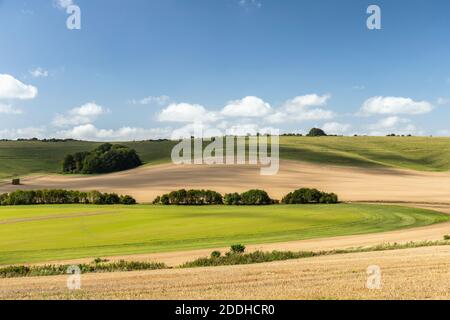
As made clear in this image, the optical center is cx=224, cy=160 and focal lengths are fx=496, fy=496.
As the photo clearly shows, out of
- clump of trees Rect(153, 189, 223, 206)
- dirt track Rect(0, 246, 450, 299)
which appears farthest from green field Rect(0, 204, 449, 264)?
dirt track Rect(0, 246, 450, 299)

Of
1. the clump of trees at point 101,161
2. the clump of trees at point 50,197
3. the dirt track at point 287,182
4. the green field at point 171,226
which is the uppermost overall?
the clump of trees at point 101,161

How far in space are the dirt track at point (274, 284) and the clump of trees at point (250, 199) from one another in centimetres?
4560

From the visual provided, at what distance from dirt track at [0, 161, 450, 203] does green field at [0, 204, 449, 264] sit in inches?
484

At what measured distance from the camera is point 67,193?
79062 millimetres

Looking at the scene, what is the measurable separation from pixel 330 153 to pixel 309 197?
224ft

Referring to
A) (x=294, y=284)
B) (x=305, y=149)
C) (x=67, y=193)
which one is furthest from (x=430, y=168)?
(x=294, y=284)

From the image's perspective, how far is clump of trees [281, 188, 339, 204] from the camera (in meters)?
70.6

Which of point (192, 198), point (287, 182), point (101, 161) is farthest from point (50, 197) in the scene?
point (101, 161)

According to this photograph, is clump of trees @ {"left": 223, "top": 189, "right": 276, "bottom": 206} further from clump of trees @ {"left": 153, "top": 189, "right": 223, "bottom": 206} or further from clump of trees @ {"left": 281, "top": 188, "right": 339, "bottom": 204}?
clump of trees @ {"left": 281, "top": 188, "right": 339, "bottom": 204}

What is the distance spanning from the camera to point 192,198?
241 ft

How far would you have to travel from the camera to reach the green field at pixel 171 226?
40438mm

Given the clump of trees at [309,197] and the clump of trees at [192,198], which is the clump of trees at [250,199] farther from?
the clump of trees at [309,197]

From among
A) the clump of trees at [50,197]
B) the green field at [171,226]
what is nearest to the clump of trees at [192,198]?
the green field at [171,226]
